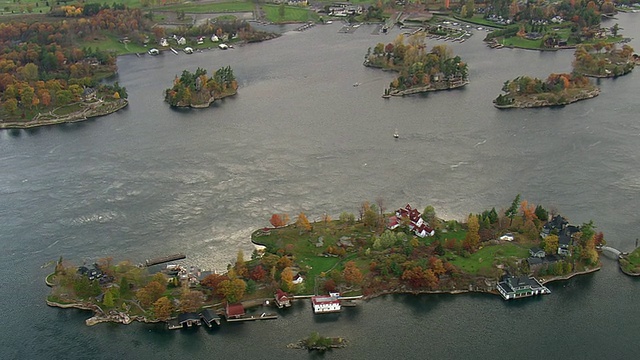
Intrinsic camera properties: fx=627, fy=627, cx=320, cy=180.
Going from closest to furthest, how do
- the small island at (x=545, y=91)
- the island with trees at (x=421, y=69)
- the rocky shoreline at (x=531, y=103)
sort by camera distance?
1. the rocky shoreline at (x=531, y=103)
2. the small island at (x=545, y=91)
3. the island with trees at (x=421, y=69)

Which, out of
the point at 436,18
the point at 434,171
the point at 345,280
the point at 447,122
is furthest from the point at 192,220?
the point at 436,18

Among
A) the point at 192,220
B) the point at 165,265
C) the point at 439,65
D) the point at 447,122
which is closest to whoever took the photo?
the point at 165,265

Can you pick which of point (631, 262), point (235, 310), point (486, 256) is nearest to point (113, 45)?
point (235, 310)

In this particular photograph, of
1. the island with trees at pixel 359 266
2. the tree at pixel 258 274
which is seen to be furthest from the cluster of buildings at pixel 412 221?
the tree at pixel 258 274

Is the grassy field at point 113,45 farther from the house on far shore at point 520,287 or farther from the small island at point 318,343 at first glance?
the house on far shore at point 520,287

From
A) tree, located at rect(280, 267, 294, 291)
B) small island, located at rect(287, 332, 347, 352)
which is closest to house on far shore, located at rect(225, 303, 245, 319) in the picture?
tree, located at rect(280, 267, 294, 291)

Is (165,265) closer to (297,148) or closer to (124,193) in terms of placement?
(124,193)
